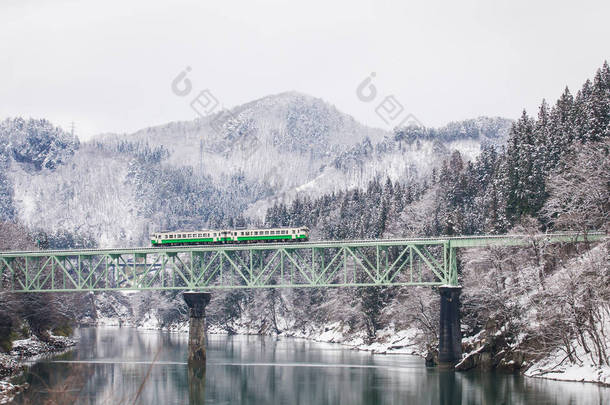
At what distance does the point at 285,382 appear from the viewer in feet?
230

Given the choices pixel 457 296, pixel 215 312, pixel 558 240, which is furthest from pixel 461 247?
pixel 215 312

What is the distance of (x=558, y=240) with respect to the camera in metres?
69.4

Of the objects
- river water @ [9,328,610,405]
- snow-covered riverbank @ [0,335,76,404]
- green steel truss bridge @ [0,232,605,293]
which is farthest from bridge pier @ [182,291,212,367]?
snow-covered riverbank @ [0,335,76,404]

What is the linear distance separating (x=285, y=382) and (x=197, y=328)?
66.1 feet

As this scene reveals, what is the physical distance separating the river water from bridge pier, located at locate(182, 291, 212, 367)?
1685mm

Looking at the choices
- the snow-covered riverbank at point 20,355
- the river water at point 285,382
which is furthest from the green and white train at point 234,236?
the snow-covered riverbank at point 20,355

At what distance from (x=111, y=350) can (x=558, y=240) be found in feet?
207

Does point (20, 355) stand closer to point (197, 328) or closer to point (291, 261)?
point (197, 328)

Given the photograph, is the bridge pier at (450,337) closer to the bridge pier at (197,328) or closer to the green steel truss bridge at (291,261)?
the green steel truss bridge at (291,261)

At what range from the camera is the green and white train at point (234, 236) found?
88.0 meters

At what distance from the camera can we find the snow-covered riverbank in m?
60.0

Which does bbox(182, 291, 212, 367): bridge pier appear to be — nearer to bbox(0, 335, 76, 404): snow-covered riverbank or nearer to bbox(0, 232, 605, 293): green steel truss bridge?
bbox(0, 232, 605, 293): green steel truss bridge

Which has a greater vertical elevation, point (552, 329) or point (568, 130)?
point (568, 130)

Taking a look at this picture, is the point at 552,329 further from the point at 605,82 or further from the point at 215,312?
the point at 215,312
